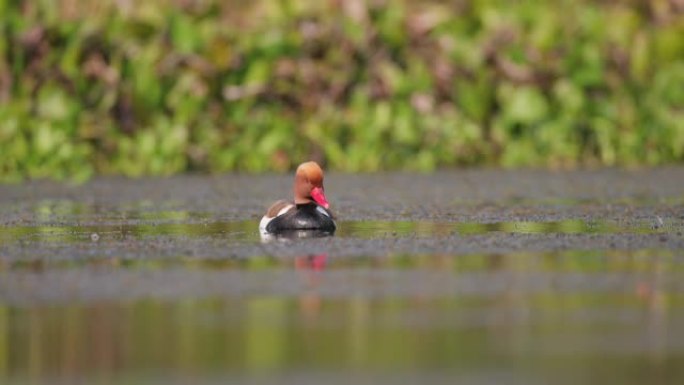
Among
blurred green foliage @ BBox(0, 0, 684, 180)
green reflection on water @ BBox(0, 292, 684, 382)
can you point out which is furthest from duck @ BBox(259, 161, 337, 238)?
blurred green foliage @ BBox(0, 0, 684, 180)

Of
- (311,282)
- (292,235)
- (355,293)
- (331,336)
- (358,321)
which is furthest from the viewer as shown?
(292,235)

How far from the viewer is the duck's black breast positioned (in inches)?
461

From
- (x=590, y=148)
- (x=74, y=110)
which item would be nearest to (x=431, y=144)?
(x=590, y=148)

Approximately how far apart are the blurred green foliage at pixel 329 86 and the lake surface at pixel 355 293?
370 centimetres

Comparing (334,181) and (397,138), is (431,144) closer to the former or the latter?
(397,138)

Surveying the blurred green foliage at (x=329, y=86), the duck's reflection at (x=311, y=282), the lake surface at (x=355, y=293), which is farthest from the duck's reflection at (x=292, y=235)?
the blurred green foliage at (x=329, y=86)

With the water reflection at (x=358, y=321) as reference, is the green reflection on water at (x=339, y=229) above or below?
above

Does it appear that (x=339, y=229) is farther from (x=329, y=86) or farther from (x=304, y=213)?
(x=329, y=86)

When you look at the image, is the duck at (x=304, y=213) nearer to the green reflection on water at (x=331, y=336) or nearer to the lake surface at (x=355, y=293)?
the lake surface at (x=355, y=293)

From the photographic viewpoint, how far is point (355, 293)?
849cm

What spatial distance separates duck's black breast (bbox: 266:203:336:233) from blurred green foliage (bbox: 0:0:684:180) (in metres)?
6.49

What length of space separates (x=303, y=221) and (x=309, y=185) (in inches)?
10.6

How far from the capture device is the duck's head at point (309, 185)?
11.9m

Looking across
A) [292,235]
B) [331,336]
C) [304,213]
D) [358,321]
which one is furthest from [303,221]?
[331,336]
